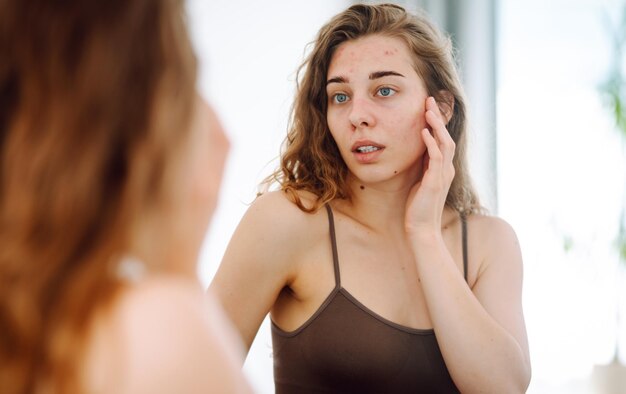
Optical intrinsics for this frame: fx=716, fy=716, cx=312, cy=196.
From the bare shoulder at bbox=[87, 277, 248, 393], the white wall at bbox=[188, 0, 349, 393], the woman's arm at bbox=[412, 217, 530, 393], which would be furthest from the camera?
the white wall at bbox=[188, 0, 349, 393]

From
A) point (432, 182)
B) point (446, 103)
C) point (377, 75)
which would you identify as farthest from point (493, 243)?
point (377, 75)

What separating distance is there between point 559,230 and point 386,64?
130cm

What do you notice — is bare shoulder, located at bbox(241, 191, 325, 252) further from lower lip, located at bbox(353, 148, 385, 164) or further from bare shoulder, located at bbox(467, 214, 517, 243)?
bare shoulder, located at bbox(467, 214, 517, 243)

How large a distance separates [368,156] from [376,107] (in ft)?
0.33

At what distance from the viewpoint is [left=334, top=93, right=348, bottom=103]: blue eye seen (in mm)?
1456

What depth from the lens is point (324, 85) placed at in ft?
5.02

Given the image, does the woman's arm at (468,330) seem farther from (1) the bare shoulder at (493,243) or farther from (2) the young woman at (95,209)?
(2) the young woman at (95,209)

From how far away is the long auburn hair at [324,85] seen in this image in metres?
1.49

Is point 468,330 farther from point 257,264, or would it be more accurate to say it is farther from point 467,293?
point 257,264

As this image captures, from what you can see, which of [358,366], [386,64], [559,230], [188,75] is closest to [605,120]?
[559,230]

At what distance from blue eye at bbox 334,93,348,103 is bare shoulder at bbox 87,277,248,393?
0.99 meters

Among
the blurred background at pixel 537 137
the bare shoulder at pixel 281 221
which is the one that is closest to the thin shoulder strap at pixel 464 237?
the bare shoulder at pixel 281 221

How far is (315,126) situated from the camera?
154 centimetres

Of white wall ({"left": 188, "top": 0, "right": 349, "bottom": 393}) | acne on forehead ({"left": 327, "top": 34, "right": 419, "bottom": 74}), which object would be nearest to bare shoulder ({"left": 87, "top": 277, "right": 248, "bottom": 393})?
acne on forehead ({"left": 327, "top": 34, "right": 419, "bottom": 74})
